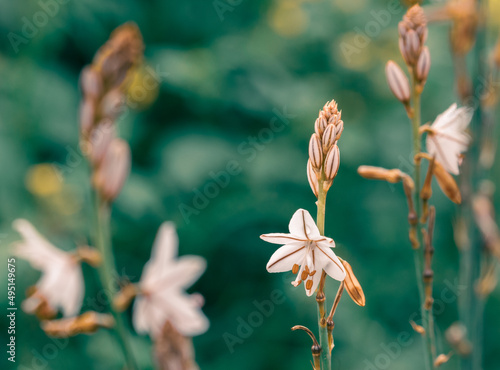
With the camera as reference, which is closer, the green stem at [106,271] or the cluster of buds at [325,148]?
the cluster of buds at [325,148]

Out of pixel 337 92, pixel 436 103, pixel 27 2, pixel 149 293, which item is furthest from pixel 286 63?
pixel 149 293

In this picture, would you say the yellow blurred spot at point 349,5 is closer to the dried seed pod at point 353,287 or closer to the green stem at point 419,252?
the green stem at point 419,252

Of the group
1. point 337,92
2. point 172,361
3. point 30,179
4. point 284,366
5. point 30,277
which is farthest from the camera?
point 337,92

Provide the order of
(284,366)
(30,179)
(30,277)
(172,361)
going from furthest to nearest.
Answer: (284,366) → (30,179) → (30,277) → (172,361)

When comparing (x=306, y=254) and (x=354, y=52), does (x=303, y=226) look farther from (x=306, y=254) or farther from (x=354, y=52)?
(x=354, y=52)

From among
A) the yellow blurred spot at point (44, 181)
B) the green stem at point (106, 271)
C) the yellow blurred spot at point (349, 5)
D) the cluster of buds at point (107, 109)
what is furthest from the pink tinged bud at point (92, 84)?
the yellow blurred spot at point (349, 5)

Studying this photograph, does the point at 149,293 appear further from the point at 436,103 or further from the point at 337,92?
the point at 436,103

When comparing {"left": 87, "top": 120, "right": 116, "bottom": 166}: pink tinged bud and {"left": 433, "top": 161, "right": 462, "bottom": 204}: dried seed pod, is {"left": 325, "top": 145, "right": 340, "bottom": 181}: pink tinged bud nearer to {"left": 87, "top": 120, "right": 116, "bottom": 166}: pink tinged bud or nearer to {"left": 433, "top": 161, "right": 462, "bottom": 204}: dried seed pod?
{"left": 433, "top": 161, "right": 462, "bottom": 204}: dried seed pod
